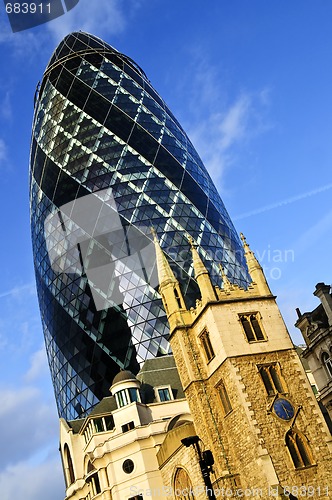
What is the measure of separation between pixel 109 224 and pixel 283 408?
1119 inches

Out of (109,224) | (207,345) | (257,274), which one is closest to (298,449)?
(207,345)

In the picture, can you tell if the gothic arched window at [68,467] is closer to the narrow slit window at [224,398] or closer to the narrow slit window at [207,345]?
the narrow slit window at [207,345]

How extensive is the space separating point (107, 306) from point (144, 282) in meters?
3.74

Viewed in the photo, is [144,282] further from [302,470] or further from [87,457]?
[302,470]

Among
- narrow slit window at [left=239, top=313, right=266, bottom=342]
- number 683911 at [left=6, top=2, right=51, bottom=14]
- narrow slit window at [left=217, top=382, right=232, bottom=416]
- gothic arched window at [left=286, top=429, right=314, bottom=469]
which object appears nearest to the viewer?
number 683911 at [left=6, top=2, right=51, bottom=14]

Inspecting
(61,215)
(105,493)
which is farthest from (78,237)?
(105,493)

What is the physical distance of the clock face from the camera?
23516mm

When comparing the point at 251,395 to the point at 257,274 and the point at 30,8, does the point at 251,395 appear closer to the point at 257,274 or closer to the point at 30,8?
the point at 257,274

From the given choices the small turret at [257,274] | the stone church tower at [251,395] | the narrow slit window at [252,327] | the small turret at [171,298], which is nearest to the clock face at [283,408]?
the stone church tower at [251,395]

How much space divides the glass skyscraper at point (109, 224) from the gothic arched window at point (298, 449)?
783 inches

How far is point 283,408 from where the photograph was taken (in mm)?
23703

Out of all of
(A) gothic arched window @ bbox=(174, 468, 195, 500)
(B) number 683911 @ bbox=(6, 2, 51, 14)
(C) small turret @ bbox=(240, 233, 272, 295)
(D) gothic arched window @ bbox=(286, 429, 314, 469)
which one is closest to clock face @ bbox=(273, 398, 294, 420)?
(D) gothic arched window @ bbox=(286, 429, 314, 469)

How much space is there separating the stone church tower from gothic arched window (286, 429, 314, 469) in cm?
4

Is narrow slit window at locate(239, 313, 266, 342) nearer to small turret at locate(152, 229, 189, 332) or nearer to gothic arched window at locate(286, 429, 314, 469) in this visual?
small turret at locate(152, 229, 189, 332)
